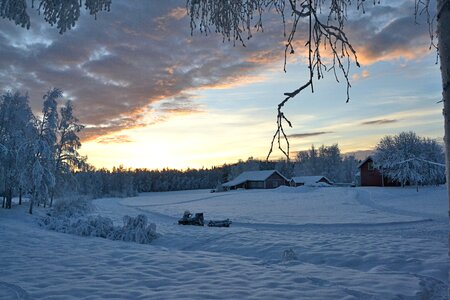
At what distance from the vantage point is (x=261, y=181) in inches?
3034

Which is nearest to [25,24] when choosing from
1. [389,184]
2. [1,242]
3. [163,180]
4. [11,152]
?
[1,242]

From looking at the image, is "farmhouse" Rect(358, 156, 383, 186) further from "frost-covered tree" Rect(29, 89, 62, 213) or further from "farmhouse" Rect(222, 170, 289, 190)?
"frost-covered tree" Rect(29, 89, 62, 213)

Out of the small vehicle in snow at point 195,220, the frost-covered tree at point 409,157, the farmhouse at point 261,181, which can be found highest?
the frost-covered tree at point 409,157

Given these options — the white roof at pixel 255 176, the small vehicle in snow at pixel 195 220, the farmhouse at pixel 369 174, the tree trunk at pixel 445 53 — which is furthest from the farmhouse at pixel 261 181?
the tree trunk at pixel 445 53

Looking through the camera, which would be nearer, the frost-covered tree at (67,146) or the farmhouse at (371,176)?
the frost-covered tree at (67,146)

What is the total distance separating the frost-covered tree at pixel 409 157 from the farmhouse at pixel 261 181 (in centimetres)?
2801

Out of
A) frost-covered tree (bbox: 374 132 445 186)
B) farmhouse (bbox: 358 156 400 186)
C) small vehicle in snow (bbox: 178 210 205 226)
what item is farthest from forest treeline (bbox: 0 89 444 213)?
small vehicle in snow (bbox: 178 210 205 226)

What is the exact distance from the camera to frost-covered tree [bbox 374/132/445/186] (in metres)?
47.7

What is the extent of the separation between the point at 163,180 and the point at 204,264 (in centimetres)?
13080

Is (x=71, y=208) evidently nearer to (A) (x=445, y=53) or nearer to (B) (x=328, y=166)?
(A) (x=445, y=53)

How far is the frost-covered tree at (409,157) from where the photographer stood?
157 ft

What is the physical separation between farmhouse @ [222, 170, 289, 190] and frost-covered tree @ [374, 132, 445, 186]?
2801cm

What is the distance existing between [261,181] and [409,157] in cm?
3444

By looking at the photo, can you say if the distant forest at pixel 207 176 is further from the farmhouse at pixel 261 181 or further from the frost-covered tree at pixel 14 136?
the frost-covered tree at pixel 14 136
